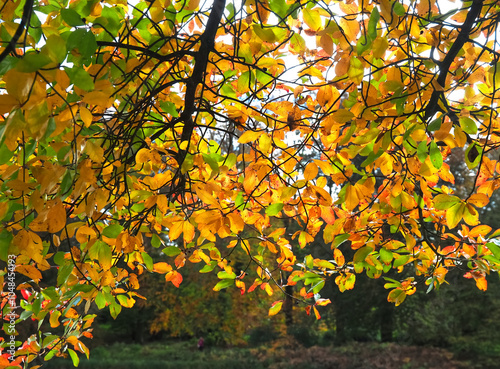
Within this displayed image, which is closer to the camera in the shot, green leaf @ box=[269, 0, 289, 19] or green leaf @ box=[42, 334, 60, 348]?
green leaf @ box=[269, 0, 289, 19]

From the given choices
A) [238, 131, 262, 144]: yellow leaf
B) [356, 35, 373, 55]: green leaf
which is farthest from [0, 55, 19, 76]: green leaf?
[356, 35, 373, 55]: green leaf

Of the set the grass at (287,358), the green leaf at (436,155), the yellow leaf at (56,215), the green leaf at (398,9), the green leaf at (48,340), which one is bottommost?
the grass at (287,358)

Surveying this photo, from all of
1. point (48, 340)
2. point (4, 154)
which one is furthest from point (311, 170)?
point (48, 340)

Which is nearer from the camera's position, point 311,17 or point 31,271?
point 311,17

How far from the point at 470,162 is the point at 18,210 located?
4.26ft

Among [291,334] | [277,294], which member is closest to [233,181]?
[277,294]

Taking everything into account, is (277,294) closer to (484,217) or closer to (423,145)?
(484,217)

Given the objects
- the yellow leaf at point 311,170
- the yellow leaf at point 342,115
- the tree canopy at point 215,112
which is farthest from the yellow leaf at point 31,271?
the yellow leaf at point 342,115

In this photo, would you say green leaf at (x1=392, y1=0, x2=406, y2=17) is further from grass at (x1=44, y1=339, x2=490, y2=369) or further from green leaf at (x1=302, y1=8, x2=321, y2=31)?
grass at (x1=44, y1=339, x2=490, y2=369)

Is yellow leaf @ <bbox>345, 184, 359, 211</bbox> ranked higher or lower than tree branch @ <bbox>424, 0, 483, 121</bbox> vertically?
lower

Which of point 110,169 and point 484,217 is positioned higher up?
point 484,217

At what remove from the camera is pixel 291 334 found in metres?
12.1

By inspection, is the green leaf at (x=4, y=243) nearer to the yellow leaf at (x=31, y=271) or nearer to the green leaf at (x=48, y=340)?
the yellow leaf at (x=31, y=271)

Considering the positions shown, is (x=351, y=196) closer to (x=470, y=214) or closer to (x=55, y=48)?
(x=470, y=214)
